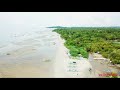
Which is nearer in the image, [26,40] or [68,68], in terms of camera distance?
[68,68]

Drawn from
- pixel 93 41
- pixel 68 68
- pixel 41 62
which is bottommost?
pixel 68 68

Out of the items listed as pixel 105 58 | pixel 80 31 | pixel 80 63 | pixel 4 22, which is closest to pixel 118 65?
pixel 105 58

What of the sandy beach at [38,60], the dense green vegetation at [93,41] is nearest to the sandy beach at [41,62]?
the sandy beach at [38,60]

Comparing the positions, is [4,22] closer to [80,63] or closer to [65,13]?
[65,13]

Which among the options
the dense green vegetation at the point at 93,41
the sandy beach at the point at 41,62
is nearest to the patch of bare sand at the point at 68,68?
the sandy beach at the point at 41,62

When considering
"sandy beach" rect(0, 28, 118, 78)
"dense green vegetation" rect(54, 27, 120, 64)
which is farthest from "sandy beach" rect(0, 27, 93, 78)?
"dense green vegetation" rect(54, 27, 120, 64)

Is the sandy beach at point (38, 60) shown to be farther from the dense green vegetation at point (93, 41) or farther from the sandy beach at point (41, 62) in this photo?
the dense green vegetation at point (93, 41)

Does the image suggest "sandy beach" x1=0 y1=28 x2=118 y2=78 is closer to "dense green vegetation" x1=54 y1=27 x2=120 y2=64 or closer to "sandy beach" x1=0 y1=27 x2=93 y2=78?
"sandy beach" x1=0 y1=27 x2=93 y2=78

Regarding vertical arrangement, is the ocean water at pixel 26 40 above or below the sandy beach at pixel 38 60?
above

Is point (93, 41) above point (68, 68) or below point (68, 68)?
above

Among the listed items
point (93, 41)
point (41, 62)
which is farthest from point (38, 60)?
point (93, 41)

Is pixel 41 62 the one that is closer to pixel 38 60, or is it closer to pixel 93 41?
pixel 38 60
